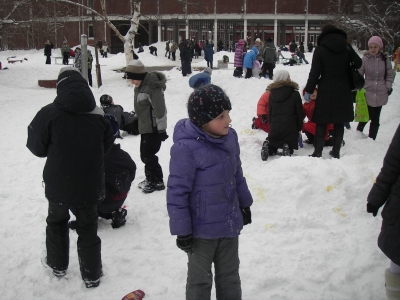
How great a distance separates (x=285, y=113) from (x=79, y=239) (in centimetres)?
421

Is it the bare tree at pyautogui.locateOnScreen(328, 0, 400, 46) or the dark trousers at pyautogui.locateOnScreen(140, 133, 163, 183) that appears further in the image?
the bare tree at pyautogui.locateOnScreen(328, 0, 400, 46)

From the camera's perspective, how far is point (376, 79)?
7730mm

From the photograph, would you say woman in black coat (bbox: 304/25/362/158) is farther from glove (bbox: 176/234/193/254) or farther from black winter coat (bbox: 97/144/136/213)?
glove (bbox: 176/234/193/254)

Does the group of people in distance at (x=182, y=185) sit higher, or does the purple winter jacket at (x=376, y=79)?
the purple winter jacket at (x=376, y=79)

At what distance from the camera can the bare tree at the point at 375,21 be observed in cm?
2888

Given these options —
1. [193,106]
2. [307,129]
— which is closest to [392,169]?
[193,106]

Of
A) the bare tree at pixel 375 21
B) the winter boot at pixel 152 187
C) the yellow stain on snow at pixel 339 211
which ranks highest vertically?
the bare tree at pixel 375 21

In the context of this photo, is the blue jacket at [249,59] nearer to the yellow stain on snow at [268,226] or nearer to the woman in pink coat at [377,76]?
the woman in pink coat at [377,76]

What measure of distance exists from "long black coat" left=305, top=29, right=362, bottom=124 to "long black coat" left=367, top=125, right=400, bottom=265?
12.1 ft

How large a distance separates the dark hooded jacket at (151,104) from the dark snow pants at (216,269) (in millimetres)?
2825

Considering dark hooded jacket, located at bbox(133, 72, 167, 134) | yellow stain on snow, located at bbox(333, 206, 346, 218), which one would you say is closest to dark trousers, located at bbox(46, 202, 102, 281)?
dark hooded jacket, located at bbox(133, 72, 167, 134)

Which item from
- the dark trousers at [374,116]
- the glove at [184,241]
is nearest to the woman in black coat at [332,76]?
the dark trousers at [374,116]

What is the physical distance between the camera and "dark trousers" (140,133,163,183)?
5680mm

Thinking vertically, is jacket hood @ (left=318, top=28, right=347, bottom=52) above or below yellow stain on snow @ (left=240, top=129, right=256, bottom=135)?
above
